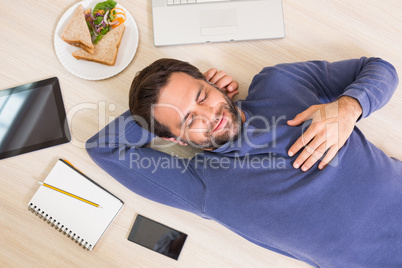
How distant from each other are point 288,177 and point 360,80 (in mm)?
359

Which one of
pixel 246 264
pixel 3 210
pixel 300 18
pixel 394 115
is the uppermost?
pixel 300 18

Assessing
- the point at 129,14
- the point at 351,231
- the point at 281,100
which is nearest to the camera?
the point at 351,231

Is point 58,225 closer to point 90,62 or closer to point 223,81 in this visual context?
point 90,62

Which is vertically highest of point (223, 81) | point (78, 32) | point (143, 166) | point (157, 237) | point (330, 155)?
point (78, 32)

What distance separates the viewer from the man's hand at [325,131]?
2.83 ft

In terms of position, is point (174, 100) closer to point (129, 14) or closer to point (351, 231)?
point (129, 14)

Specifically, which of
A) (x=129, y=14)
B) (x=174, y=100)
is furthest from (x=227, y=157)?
(x=129, y=14)

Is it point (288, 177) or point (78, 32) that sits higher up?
point (78, 32)

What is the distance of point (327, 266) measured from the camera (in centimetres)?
91

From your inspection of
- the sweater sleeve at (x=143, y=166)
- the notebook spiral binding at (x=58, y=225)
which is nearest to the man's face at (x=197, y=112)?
the sweater sleeve at (x=143, y=166)

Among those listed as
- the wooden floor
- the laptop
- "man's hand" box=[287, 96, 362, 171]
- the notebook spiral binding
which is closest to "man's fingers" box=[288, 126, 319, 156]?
"man's hand" box=[287, 96, 362, 171]

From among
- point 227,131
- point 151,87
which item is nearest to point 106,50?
point 151,87

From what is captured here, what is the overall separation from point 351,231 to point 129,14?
966 millimetres

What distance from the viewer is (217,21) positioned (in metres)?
1.05
